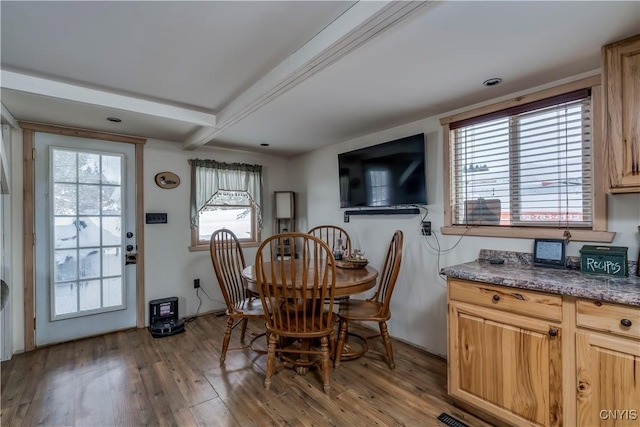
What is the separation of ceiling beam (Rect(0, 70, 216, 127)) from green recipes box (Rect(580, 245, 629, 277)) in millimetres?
2996

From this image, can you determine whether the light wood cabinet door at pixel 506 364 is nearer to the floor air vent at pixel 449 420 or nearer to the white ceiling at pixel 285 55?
the floor air vent at pixel 449 420

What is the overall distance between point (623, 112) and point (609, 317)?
104 cm

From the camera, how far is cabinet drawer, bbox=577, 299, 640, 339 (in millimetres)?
1276

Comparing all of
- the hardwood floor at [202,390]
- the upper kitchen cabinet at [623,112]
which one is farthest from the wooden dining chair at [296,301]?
the upper kitchen cabinet at [623,112]

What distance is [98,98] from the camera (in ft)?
7.34

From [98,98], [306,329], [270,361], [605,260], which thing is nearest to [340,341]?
[306,329]

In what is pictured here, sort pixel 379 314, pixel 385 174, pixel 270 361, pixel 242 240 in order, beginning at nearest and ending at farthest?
pixel 270 361 < pixel 379 314 < pixel 385 174 < pixel 242 240

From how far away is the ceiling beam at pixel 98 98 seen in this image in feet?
6.43

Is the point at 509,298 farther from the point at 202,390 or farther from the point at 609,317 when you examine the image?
the point at 202,390

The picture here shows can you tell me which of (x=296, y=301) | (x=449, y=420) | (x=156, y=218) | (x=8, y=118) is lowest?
(x=449, y=420)

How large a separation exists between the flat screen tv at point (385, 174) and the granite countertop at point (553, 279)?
835 millimetres

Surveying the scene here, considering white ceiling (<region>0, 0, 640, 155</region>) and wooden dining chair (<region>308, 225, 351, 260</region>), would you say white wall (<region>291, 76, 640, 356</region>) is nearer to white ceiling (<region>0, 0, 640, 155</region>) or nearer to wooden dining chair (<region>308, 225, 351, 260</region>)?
wooden dining chair (<region>308, 225, 351, 260</region>)

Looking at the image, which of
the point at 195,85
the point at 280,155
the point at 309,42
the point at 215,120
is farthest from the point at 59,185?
the point at 309,42

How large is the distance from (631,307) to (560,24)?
1.32 metres
